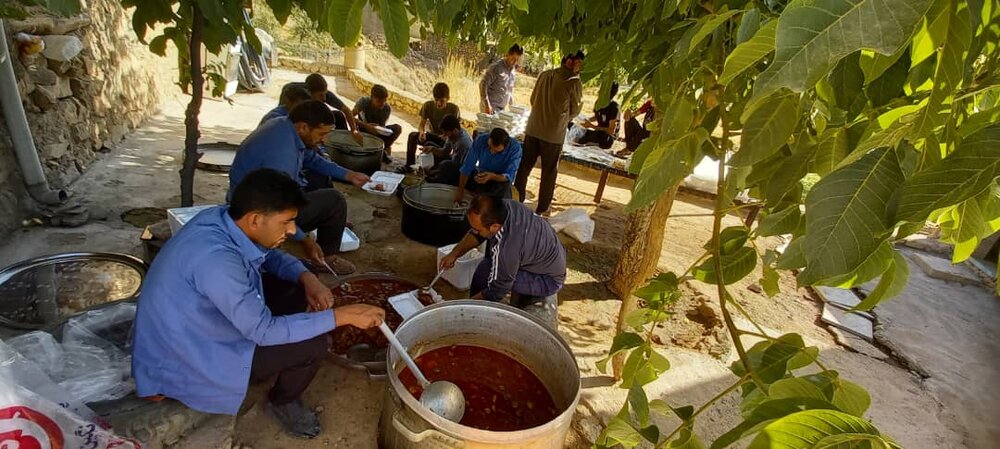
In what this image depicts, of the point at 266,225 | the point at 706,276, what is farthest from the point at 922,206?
the point at 266,225

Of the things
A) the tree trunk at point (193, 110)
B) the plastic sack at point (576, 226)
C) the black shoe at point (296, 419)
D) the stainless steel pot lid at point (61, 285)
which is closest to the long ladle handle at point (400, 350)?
the black shoe at point (296, 419)

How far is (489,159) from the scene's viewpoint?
4.97 meters

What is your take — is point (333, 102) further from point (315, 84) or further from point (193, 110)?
point (193, 110)

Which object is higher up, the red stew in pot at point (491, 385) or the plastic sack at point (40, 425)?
the plastic sack at point (40, 425)

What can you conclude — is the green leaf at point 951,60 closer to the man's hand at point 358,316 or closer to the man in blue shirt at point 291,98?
the man's hand at point 358,316

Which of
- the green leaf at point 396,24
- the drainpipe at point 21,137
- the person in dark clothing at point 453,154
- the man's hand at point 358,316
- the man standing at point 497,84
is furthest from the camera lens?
the man standing at point 497,84

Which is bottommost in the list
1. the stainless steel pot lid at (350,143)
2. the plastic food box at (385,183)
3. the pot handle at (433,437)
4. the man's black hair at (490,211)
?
the pot handle at (433,437)

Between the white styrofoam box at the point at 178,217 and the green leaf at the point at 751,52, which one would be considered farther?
the white styrofoam box at the point at 178,217

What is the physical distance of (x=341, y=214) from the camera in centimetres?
380

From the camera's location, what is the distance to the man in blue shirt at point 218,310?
1841mm

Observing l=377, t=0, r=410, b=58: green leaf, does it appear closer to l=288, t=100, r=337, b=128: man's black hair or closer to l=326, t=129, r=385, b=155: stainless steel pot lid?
l=288, t=100, r=337, b=128: man's black hair

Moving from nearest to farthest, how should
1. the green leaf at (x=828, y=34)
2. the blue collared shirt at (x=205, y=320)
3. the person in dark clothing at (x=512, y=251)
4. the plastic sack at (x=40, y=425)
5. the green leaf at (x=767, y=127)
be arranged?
the green leaf at (x=828, y=34)
the green leaf at (x=767, y=127)
the plastic sack at (x=40, y=425)
the blue collared shirt at (x=205, y=320)
the person in dark clothing at (x=512, y=251)

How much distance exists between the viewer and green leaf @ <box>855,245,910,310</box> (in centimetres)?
71

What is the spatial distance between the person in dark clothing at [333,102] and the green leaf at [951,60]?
537 centimetres
